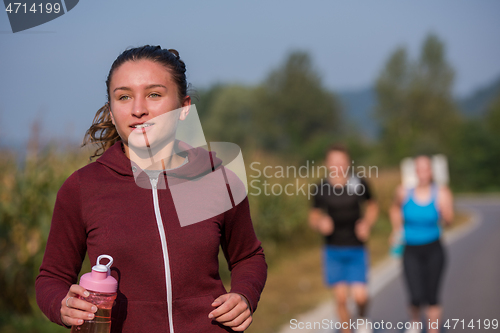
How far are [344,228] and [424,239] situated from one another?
882mm

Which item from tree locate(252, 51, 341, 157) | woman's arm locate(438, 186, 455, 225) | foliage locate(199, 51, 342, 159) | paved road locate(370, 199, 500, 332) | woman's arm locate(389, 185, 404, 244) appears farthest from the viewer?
tree locate(252, 51, 341, 157)

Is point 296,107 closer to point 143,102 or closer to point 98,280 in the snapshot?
point 143,102

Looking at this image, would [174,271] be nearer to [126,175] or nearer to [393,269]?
[126,175]

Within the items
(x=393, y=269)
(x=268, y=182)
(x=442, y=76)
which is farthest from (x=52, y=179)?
(x=442, y=76)

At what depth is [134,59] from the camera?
1.71 meters

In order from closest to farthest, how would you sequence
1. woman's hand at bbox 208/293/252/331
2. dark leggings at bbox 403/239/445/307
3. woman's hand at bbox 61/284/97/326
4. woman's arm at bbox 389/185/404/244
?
1. woman's hand at bbox 61/284/97/326
2. woman's hand at bbox 208/293/252/331
3. dark leggings at bbox 403/239/445/307
4. woman's arm at bbox 389/185/404/244

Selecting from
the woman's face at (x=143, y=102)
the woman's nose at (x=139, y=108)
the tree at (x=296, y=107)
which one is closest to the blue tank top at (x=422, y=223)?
the woman's face at (x=143, y=102)

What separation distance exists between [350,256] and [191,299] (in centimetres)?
440

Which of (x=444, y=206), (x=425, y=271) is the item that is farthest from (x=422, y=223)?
(x=425, y=271)

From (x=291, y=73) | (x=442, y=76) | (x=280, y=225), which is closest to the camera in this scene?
(x=280, y=225)

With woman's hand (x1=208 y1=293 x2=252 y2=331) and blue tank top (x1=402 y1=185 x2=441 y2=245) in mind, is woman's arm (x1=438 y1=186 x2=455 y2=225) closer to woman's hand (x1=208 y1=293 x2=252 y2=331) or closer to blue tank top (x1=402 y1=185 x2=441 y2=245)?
blue tank top (x1=402 y1=185 x2=441 y2=245)

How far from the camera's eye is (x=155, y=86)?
168 cm

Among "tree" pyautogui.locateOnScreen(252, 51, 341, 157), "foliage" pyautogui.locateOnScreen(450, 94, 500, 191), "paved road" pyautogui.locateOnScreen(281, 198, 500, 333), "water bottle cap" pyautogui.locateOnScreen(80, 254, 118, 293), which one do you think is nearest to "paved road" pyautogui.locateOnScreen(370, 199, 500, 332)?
"paved road" pyautogui.locateOnScreen(281, 198, 500, 333)

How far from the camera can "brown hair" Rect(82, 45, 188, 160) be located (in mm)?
1729
